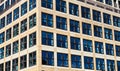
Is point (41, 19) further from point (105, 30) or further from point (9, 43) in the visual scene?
point (105, 30)

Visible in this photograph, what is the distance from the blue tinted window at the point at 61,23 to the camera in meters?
53.0

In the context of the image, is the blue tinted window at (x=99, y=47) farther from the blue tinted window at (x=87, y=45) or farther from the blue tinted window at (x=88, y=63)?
the blue tinted window at (x=88, y=63)

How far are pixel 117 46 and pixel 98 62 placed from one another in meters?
7.40

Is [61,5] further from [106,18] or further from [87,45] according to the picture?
[106,18]

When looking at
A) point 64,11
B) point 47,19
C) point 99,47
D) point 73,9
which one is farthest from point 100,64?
point 47,19

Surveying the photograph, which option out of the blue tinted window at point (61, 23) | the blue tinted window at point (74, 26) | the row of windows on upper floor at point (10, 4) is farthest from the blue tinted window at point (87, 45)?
the row of windows on upper floor at point (10, 4)

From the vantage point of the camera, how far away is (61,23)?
53625 millimetres

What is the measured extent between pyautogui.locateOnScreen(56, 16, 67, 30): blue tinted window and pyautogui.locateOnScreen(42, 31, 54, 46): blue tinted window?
9.20 feet

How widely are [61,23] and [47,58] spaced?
25.4 ft

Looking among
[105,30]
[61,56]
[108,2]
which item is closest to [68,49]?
[61,56]

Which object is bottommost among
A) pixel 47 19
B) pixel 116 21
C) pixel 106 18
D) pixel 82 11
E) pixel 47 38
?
pixel 47 38

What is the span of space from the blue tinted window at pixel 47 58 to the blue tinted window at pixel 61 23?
18.5ft

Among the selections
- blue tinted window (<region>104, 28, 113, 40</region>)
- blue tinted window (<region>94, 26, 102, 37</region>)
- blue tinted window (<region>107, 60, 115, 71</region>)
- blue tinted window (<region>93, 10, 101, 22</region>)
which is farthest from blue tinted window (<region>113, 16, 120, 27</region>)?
blue tinted window (<region>107, 60, 115, 71</region>)

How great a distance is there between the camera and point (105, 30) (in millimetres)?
61188
